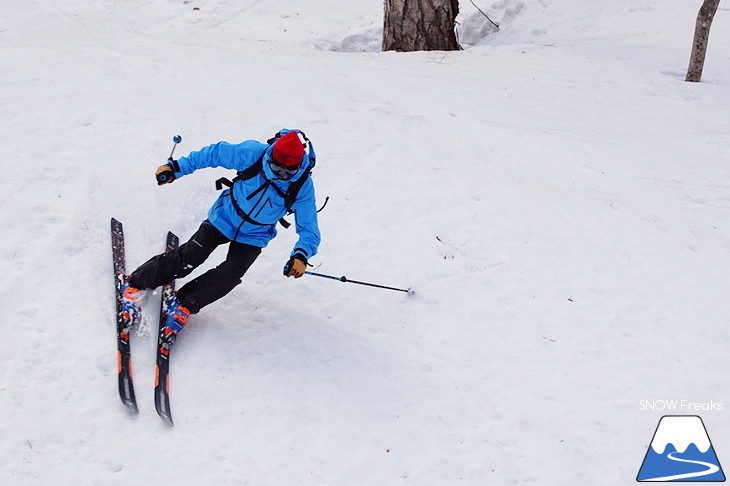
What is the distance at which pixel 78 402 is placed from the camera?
4.24 metres

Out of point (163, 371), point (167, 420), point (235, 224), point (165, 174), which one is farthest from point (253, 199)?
point (167, 420)

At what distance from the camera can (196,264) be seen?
503 centimetres

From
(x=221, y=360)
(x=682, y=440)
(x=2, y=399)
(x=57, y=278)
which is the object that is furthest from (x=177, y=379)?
(x=682, y=440)

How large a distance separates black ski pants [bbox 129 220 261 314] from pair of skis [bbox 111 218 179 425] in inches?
9.2

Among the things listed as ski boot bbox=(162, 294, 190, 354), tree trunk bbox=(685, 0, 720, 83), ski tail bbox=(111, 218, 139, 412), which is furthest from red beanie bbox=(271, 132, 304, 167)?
tree trunk bbox=(685, 0, 720, 83)

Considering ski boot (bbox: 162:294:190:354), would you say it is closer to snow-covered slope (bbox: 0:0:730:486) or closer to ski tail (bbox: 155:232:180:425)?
ski tail (bbox: 155:232:180:425)

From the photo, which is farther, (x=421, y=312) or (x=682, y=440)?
(x=421, y=312)

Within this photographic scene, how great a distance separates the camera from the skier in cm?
472

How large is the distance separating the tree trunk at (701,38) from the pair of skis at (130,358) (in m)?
9.48

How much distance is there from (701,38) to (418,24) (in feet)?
16.6

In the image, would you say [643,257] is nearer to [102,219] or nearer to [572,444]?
[572,444]

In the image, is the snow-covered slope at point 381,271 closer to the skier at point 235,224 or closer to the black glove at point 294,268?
the skier at point 235,224

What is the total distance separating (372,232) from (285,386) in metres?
2.32

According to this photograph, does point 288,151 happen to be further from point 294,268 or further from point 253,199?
point 294,268
